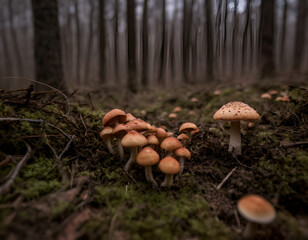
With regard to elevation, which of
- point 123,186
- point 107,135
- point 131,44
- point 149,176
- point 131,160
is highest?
point 131,44

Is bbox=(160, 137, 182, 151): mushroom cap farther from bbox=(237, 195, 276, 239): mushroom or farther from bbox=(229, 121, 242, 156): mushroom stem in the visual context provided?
bbox=(229, 121, 242, 156): mushroom stem

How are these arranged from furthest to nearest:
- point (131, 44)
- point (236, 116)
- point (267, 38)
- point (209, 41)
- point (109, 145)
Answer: point (209, 41), point (131, 44), point (267, 38), point (109, 145), point (236, 116)

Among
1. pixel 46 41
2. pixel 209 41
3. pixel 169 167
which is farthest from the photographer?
pixel 209 41

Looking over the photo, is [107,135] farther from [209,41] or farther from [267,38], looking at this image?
[209,41]

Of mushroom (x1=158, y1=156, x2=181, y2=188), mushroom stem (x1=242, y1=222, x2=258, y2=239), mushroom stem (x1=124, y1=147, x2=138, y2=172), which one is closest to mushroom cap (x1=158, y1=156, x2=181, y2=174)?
A: mushroom (x1=158, y1=156, x2=181, y2=188)

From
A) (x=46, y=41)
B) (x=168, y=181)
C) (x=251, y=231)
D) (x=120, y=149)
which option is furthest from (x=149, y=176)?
(x=46, y=41)

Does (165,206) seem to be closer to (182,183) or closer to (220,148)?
(182,183)

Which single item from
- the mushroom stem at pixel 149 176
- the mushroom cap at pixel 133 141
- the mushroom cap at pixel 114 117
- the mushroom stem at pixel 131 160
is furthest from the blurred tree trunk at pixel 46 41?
the mushroom stem at pixel 149 176
